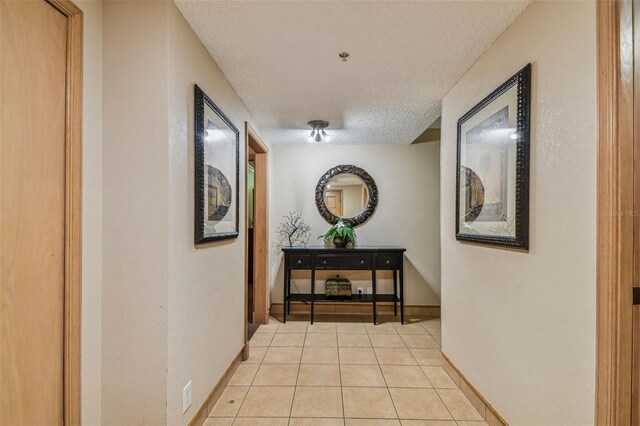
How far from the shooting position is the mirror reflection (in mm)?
4098

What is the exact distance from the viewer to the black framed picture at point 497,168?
1.48m

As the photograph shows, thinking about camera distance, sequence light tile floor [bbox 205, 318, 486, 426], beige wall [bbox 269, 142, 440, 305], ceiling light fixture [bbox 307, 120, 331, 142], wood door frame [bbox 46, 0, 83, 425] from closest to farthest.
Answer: wood door frame [bbox 46, 0, 83, 425] < light tile floor [bbox 205, 318, 486, 426] < ceiling light fixture [bbox 307, 120, 331, 142] < beige wall [bbox 269, 142, 440, 305]

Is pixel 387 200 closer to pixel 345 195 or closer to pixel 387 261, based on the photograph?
pixel 345 195

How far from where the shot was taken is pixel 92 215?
1.37m

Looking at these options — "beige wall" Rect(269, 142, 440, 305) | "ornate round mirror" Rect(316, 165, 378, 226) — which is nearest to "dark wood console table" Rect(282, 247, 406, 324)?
"beige wall" Rect(269, 142, 440, 305)

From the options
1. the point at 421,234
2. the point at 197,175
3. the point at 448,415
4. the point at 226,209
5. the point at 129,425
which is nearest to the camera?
the point at 129,425

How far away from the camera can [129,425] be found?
4.62 ft

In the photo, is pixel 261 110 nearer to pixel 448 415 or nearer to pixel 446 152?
pixel 446 152

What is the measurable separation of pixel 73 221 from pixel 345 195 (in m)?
3.14

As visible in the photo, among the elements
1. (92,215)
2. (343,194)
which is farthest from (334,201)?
(92,215)

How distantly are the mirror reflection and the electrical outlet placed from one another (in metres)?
2.77

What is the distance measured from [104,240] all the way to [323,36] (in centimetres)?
149

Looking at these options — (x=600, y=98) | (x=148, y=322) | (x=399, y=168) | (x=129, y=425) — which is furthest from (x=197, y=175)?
(x=399, y=168)

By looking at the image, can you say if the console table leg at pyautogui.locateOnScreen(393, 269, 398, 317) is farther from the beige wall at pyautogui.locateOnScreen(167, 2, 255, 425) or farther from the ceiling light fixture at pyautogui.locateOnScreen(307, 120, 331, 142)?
the beige wall at pyautogui.locateOnScreen(167, 2, 255, 425)
